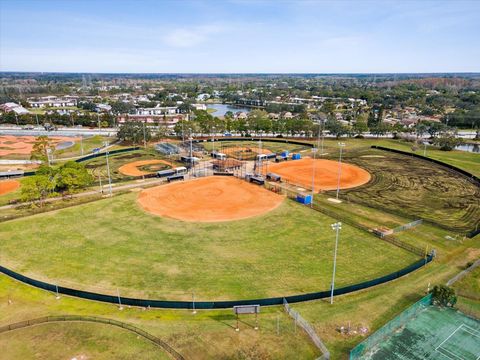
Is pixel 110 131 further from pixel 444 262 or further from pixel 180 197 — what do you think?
pixel 444 262

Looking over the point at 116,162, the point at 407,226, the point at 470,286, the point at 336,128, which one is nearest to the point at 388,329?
the point at 470,286

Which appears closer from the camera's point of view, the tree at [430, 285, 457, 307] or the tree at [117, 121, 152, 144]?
the tree at [430, 285, 457, 307]

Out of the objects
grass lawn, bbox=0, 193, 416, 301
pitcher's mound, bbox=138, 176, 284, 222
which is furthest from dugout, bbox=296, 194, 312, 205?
pitcher's mound, bbox=138, 176, 284, 222

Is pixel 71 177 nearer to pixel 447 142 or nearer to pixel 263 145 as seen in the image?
pixel 263 145

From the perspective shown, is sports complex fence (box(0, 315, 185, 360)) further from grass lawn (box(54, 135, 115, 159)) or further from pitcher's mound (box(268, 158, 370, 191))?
grass lawn (box(54, 135, 115, 159))

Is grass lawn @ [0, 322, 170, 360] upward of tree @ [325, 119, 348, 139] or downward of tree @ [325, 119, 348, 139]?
downward
